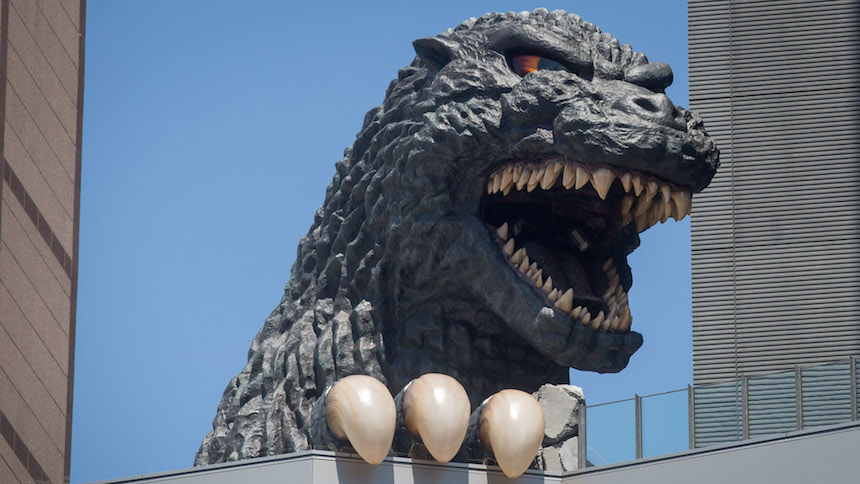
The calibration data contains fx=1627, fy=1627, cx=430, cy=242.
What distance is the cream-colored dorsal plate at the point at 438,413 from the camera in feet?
25.8

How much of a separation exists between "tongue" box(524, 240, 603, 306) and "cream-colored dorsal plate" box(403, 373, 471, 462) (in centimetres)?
110

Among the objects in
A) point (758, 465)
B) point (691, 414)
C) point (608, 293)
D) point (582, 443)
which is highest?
point (608, 293)

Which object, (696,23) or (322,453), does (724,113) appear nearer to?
→ (696,23)

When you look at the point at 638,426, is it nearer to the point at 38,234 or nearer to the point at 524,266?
the point at 524,266

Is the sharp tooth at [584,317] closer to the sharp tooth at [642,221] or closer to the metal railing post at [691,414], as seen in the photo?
the sharp tooth at [642,221]

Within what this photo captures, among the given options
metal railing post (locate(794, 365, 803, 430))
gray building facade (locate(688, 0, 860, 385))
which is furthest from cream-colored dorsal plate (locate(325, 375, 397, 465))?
gray building facade (locate(688, 0, 860, 385))

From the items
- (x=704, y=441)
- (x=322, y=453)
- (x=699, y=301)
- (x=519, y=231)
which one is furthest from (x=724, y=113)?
(x=322, y=453)

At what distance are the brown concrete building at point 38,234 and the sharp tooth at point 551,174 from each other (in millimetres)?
4351

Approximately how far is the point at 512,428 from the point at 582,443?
1971mm

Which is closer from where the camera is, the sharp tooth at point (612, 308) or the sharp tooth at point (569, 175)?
the sharp tooth at point (569, 175)

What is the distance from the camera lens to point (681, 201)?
8.68 metres

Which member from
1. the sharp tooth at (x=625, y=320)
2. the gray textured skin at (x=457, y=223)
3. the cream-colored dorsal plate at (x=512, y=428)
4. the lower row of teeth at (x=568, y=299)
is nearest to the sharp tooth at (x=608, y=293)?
the lower row of teeth at (x=568, y=299)

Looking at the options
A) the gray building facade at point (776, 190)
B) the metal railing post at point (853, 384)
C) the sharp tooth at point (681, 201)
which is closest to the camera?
the sharp tooth at point (681, 201)

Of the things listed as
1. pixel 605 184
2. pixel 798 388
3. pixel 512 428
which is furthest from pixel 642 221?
pixel 798 388
